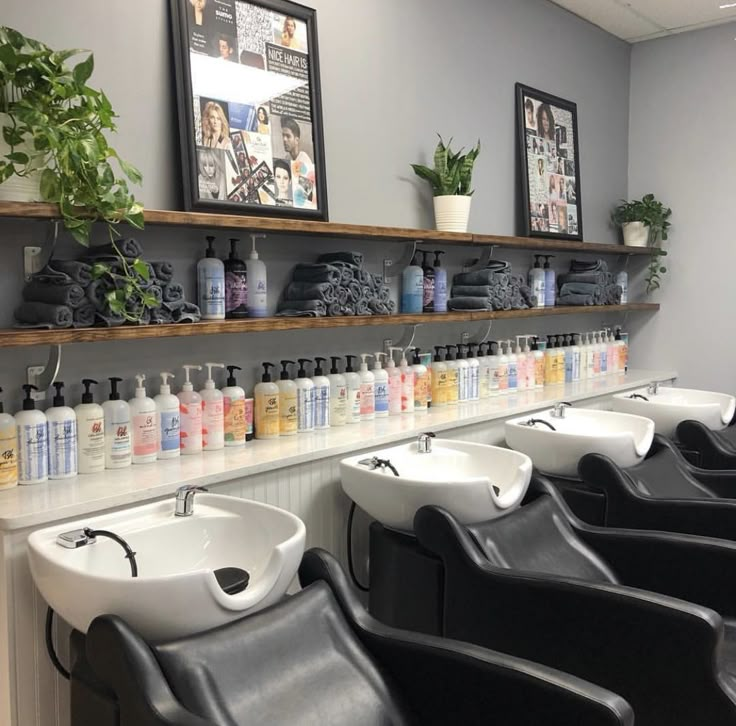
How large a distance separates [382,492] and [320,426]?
1.77ft

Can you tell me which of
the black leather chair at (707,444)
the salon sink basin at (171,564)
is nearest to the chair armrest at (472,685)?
the salon sink basin at (171,564)

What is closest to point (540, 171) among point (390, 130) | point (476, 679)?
point (390, 130)

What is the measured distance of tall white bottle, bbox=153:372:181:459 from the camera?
2201 millimetres

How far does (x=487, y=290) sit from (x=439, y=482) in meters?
1.41

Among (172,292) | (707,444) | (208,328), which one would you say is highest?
(172,292)

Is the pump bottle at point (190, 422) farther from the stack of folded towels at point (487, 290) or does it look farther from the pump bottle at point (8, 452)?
the stack of folded towels at point (487, 290)

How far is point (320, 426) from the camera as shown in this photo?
2.63 metres

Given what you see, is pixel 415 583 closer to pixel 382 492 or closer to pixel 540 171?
pixel 382 492

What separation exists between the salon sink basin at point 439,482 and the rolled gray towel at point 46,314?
0.86m

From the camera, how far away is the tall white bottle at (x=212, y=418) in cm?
231

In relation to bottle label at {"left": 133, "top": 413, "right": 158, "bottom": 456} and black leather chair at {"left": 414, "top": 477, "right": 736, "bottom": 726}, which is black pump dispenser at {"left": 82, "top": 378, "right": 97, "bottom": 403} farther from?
black leather chair at {"left": 414, "top": 477, "right": 736, "bottom": 726}

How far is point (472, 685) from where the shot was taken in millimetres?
1458

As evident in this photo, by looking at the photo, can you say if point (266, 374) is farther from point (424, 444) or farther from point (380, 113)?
point (380, 113)

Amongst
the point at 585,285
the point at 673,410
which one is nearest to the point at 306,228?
the point at 673,410
